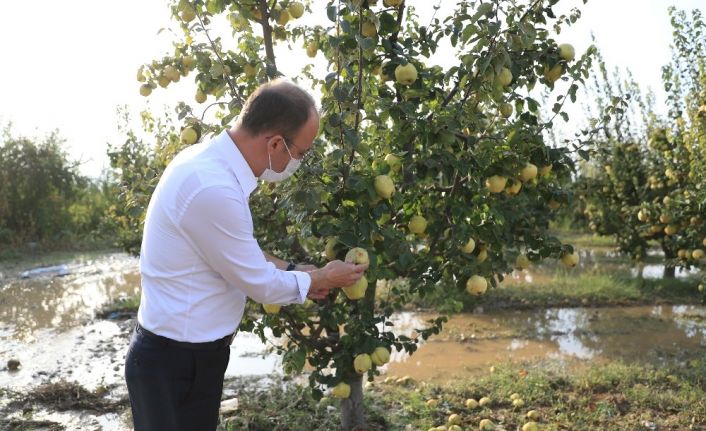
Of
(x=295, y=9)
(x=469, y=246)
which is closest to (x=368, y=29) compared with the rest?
(x=295, y=9)

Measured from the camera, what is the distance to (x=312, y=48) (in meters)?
3.58

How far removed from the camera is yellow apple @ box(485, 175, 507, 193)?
3.04 meters

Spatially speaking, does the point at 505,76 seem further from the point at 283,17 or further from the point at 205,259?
the point at 205,259

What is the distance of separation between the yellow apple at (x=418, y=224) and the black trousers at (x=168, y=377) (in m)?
1.20

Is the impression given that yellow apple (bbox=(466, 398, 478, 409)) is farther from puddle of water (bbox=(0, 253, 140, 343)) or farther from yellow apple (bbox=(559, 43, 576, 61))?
puddle of water (bbox=(0, 253, 140, 343))

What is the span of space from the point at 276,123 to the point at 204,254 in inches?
18.6

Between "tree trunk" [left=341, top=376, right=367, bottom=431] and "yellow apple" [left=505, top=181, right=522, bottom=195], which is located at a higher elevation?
"yellow apple" [left=505, top=181, right=522, bottom=195]

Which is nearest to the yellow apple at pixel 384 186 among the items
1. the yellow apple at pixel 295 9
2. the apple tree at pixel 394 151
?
the apple tree at pixel 394 151

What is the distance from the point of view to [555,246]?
11.2ft

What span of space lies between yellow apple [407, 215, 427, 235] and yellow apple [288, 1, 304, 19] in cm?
123

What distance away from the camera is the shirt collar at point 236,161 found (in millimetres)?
2055

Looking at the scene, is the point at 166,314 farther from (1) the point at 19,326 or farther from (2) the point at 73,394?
(1) the point at 19,326

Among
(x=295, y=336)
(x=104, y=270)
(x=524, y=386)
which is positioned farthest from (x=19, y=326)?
(x=524, y=386)

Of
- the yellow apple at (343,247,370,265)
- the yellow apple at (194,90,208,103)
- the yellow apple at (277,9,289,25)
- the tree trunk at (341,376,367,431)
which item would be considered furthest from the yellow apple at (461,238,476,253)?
the yellow apple at (194,90,208,103)
